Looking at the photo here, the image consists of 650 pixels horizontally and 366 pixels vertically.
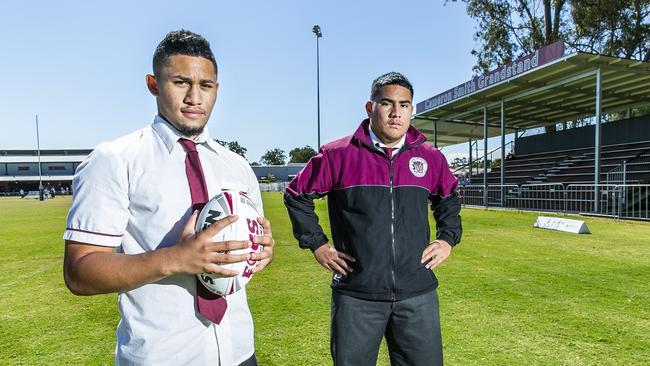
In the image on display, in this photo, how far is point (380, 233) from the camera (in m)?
2.43

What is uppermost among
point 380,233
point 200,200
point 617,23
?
point 617,23

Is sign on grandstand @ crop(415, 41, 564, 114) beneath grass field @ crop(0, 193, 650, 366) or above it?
above

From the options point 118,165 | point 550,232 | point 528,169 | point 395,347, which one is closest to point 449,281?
point 395,347

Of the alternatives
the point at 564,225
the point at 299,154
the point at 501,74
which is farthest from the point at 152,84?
the point at 299,154

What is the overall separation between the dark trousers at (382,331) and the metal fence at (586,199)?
13.2m

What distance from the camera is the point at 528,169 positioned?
26.8 meters

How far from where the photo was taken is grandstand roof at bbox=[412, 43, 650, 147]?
51.4ft

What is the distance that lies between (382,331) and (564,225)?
1049 cm

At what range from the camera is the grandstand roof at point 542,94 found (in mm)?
15672

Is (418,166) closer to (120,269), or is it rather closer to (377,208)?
(377,208)

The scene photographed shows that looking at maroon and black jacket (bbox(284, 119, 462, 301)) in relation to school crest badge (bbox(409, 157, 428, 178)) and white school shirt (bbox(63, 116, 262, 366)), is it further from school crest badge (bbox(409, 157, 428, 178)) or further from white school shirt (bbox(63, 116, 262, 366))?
white school shirt (bbox(63, 116, 262, 366))

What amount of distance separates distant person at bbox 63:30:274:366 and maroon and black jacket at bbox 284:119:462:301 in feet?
3.31

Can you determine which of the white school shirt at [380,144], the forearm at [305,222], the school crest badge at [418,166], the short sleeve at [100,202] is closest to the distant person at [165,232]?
the short sleeve at [100,202]

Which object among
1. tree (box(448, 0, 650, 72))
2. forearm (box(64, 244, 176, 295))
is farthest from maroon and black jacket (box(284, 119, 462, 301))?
tree (box(448, 0, 650, 72))
